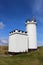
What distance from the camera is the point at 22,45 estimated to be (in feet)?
165

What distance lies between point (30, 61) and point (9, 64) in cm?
568

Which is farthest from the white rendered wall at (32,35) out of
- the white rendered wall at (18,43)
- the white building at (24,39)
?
the white rendered wall at (18,43)

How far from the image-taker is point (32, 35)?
5228 centimetres

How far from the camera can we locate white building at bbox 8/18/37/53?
4953 centimetres

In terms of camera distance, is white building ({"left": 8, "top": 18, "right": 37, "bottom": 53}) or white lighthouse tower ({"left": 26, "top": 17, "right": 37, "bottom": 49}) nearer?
white building ({"left": 8, "top": 18, "right": 37, "bottom": 53})

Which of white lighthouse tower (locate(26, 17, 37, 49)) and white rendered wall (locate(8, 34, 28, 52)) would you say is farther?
white lighthouse tower (locate(26, 17, 37, 49))

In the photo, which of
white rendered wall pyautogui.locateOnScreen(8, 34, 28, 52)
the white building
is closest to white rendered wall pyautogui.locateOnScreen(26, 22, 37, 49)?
the white building

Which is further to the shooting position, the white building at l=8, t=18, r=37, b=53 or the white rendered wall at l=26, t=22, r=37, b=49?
the white rendered wall at l=26, t=22, r=37, b=49

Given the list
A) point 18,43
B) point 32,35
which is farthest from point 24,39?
point 32,35

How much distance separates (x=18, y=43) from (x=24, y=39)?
2.70 meters

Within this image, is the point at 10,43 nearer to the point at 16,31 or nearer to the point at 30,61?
the point at 16,31

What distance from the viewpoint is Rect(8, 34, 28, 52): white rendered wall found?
49.3 meters

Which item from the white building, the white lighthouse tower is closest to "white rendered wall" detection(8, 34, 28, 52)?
the white building

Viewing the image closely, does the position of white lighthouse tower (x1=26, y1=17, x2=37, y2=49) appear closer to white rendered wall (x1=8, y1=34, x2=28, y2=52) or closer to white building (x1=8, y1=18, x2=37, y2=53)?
white building (x1=8, y1=18, x2=37, y2=53)
